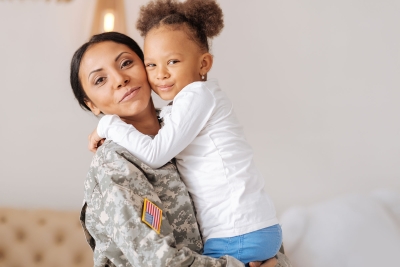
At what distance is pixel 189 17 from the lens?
1.67 meters

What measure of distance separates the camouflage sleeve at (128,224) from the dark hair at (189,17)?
0.46 meters

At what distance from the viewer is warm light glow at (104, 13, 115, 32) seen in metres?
2.99

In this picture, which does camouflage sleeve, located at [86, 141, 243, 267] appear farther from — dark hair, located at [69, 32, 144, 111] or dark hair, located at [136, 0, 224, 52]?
Answer: dark hair, located at [136, 0, 224, 52]

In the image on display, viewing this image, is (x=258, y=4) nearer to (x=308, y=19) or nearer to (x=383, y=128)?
(x=308, y=19)

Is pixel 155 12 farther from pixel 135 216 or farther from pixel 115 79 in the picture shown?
pixel 135 216

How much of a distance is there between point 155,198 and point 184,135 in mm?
Result: 194

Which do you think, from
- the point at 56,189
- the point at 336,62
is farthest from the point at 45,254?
the point at 336,62

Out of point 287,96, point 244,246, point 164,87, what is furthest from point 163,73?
point 287,96

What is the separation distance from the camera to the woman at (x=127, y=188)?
1363 millimetres

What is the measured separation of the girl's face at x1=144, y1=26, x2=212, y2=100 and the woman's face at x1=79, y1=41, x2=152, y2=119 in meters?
0.05

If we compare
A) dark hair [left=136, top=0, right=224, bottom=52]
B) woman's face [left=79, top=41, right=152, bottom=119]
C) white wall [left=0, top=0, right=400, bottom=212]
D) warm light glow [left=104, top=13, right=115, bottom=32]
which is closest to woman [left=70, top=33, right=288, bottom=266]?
woman's face [left=79, top=41, right=152, bottom=119]

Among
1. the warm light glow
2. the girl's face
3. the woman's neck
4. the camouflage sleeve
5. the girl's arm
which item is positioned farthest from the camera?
the warm light glow

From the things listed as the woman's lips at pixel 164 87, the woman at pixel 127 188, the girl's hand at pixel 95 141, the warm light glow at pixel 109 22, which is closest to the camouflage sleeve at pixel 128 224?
the woman at pixel 127 188

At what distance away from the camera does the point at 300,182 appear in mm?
3141
